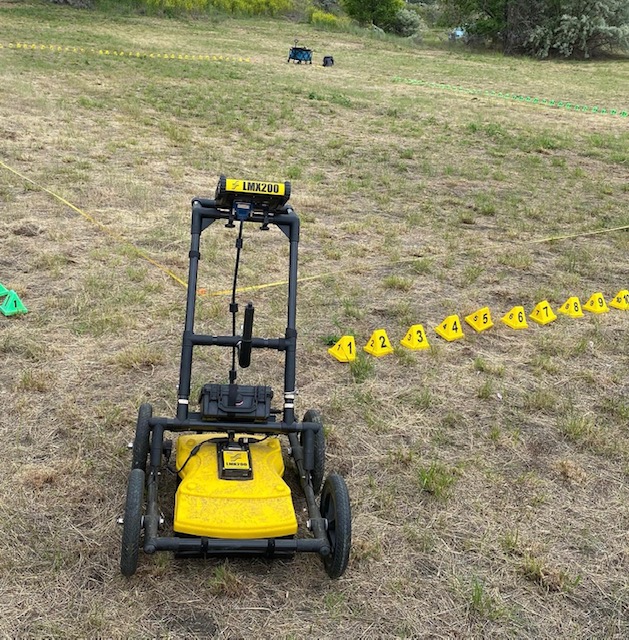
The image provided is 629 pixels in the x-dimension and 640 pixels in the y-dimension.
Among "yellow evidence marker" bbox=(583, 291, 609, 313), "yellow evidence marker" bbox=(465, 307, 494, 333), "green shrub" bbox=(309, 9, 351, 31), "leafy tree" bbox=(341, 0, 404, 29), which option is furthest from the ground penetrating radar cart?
"leafy tree" bbox=(341, 0, 404, 29)

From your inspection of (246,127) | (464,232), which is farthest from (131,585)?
(246,127)

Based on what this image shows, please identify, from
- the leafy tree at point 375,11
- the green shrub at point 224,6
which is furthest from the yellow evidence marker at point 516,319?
the leafy tree at point 375,11

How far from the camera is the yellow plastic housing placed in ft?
9.59

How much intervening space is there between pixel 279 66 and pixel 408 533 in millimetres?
21691

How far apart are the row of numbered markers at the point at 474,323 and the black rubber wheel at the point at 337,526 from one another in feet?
6.43

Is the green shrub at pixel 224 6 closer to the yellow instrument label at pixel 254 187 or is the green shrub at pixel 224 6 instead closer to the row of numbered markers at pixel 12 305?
the row of numbered markers at pixel 12 305

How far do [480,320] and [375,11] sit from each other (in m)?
44.8

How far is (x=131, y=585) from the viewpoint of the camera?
2.98 m

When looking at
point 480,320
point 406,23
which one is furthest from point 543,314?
point 406,23

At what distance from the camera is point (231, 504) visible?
9.87 ft

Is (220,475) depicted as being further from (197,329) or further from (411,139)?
(411,139)

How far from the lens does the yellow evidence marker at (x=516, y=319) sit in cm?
578

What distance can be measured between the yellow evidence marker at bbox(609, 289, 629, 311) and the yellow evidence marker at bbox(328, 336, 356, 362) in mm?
2690

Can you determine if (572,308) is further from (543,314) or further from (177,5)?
(177,5)
